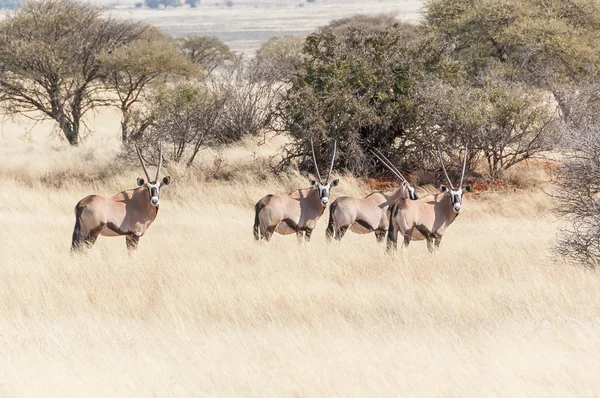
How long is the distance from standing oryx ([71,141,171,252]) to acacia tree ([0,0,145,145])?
11252 mm

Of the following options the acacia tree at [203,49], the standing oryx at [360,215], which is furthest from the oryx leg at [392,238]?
the acacia tree at [203,49]

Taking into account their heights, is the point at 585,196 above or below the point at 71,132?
above

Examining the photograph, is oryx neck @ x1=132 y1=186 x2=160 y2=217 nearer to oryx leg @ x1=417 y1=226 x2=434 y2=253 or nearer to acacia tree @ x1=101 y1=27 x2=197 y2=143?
oryx leg @ x1=417 y1=226 x2=434 y2=253

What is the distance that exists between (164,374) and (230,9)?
625 feet

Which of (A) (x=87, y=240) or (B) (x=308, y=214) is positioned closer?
(A) (x=87, y=240)

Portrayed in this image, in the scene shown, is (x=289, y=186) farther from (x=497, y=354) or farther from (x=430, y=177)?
(x=497, y=354)

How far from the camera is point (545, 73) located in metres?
23.4

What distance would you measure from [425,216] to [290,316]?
2.94m

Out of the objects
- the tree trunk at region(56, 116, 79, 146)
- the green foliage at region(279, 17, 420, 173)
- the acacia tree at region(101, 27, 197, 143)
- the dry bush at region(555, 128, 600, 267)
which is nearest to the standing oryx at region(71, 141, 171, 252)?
the dry bush at region(555, 128, 600, 267)

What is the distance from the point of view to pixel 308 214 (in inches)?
432

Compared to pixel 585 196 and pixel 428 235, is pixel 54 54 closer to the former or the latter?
pixel 428 235

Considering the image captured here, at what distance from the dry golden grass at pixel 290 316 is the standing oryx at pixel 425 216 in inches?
10.8

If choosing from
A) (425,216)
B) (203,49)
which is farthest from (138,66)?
(203,49)

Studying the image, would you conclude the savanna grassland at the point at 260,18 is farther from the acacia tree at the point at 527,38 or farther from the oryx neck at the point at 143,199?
the oryx neck at the point at 143,199
